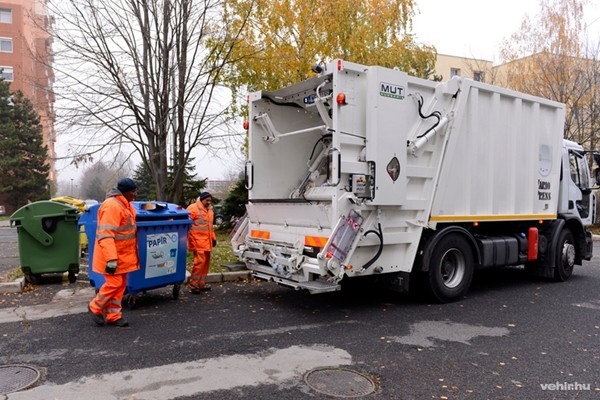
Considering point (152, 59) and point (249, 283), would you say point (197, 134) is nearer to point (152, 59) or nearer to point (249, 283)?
point (152, 59)

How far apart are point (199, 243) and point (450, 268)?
137 inches

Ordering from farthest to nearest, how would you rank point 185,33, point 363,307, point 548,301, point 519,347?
point 185,33 → point 548,301 → point 363,307 → point 519,347

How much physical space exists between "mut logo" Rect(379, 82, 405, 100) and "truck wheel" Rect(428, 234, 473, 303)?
1.94 m

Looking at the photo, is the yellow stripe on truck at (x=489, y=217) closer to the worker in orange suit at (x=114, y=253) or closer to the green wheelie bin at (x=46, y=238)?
the worker in orange suit at (x=114, y=253)

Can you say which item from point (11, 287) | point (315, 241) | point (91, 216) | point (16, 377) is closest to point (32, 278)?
point (11, 287)

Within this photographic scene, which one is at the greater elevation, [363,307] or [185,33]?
[185,33]

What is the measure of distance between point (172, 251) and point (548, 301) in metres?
5.08

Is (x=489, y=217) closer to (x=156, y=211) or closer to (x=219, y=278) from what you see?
(x=219, y=278)

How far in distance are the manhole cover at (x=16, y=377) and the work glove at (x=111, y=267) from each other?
119 cm

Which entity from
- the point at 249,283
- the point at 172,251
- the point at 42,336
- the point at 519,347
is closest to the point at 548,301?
the point at 519,347

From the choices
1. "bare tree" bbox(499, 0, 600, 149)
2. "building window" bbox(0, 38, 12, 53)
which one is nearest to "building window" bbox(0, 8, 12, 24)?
"building window" bbox(0, 38, 12, 53)

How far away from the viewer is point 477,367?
389 centimetres

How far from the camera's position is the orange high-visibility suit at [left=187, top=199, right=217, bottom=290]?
6516 mm

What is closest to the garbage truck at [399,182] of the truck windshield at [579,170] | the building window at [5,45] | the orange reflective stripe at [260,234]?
the orange reflective stripe at [260,234]
